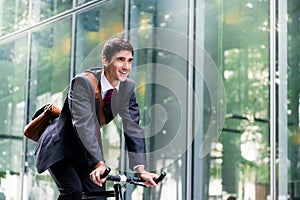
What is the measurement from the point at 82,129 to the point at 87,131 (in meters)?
0.03

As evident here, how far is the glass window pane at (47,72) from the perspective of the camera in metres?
9.34

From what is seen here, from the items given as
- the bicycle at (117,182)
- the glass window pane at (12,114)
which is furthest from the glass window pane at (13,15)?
the bicycle at (117,182)

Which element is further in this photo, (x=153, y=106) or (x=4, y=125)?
(x=4, y=125)

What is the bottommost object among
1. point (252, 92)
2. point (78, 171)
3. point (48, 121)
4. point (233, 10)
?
Answer: point (78, 171)

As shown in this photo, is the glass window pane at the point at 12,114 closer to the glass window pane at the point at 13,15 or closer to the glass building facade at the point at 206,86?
the glass window pane at the point at 13,15

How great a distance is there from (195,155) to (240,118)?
0.72 m

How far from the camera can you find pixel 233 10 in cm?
655

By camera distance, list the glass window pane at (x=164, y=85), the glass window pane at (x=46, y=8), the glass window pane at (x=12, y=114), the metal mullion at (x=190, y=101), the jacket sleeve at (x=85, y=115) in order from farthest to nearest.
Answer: the glass window pane at (x=12, y=114)
the glass window pane at (x=46, y=8)
the glass window pane at (x=164, y=85)
the metal mullion at (x=190, y=101)
the jacket sleeve at (x=85, y=115)

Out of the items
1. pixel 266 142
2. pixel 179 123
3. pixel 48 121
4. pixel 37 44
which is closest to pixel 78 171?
pixel 48 121

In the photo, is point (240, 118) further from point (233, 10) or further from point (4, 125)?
point (4, 125)

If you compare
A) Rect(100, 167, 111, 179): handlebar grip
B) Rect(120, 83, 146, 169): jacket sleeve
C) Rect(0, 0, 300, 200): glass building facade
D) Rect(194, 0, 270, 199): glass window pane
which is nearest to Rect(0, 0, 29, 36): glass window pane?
Rect(0, 0, 300, 200): glass building facade

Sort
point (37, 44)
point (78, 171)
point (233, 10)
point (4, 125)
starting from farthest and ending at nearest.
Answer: point (4, 125), point (37, 44), point (233, 10), point (78, 171)

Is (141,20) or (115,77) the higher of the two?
(141,20)

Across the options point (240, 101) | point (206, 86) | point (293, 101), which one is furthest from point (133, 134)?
point (206, 86)
